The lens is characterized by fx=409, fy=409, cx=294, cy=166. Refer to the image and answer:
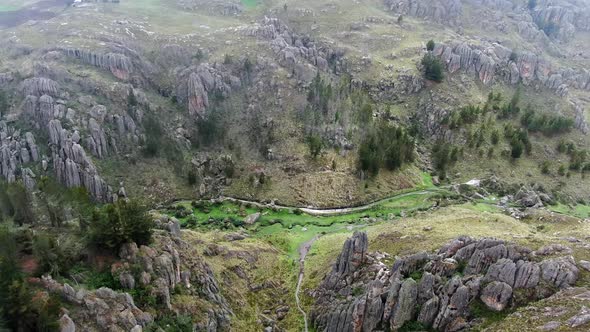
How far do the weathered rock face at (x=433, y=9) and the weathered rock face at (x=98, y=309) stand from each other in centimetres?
18087

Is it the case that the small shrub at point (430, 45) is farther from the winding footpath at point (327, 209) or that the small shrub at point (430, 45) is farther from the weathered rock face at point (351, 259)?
the weathered rock face at point (351, 259)

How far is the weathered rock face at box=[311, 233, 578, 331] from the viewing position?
1844 inches

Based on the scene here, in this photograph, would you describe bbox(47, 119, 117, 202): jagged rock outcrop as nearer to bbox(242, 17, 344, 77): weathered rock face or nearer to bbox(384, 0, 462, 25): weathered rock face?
bbox(242, 17, 344, 77): weathered rock face

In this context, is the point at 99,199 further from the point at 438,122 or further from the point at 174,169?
the point at 438,122

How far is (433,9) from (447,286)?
168 meters

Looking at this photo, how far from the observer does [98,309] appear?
140 ft

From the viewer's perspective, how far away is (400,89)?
147 meters

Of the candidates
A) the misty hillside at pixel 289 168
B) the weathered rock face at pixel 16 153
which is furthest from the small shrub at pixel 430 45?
the weathered rock face at pixel 16 153

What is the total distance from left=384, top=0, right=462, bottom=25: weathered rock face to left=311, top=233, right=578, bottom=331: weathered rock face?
156214 millimetres

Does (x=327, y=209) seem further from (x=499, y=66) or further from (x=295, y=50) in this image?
(x=499, y=66)

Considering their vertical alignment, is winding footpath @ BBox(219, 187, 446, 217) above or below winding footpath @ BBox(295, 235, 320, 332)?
below

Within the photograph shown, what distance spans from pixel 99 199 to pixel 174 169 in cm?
2068

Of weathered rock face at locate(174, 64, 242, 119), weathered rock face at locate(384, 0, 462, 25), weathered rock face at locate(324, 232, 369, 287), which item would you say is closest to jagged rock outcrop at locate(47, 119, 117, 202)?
weathered rock face at locate(174, 64, 242, 119)

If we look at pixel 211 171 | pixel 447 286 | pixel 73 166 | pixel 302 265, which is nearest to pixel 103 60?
pixel 73 166
